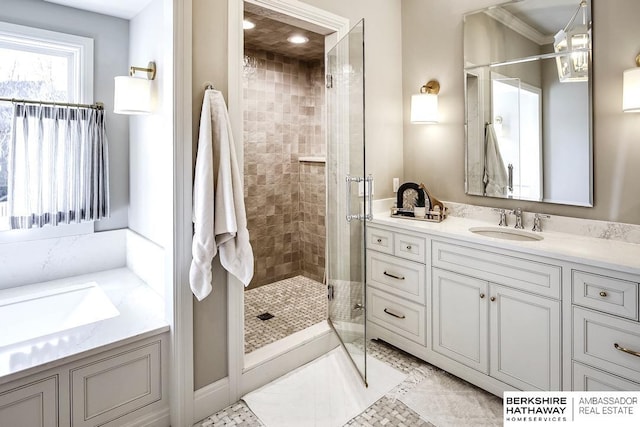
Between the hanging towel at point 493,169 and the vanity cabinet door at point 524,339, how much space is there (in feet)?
2.58

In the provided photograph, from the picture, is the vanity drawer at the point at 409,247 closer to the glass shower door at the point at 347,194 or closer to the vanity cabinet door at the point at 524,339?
the glass shower door at the point at 347,194

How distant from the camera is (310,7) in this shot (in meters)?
2.34

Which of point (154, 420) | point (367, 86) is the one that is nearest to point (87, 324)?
point (154, 420)

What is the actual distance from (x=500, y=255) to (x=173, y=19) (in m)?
1.99

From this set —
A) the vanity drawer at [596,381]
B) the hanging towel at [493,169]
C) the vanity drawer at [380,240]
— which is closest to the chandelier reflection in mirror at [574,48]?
the hanging towel at [493,169]

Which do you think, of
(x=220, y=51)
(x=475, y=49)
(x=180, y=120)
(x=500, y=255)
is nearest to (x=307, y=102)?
(x=475, y=49)

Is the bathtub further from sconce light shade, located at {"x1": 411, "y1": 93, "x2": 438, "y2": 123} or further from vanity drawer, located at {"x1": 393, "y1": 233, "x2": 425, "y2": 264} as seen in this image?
sconce light shade, located at {"x1": 411, "y1": 93, "x2": 438, "y2": 123}

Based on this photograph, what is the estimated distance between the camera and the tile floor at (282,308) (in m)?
2.84

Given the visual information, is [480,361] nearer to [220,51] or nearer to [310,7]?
[220,51]

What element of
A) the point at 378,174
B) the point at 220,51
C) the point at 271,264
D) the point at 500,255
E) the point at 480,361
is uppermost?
the point at 220,51

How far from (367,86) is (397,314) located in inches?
64.9

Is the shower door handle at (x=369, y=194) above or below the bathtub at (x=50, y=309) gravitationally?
above

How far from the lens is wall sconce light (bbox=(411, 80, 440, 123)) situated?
8.97ft

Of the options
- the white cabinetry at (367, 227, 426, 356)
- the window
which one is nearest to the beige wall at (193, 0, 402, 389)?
the white cabinetry at (367, 227, 426, 356)
